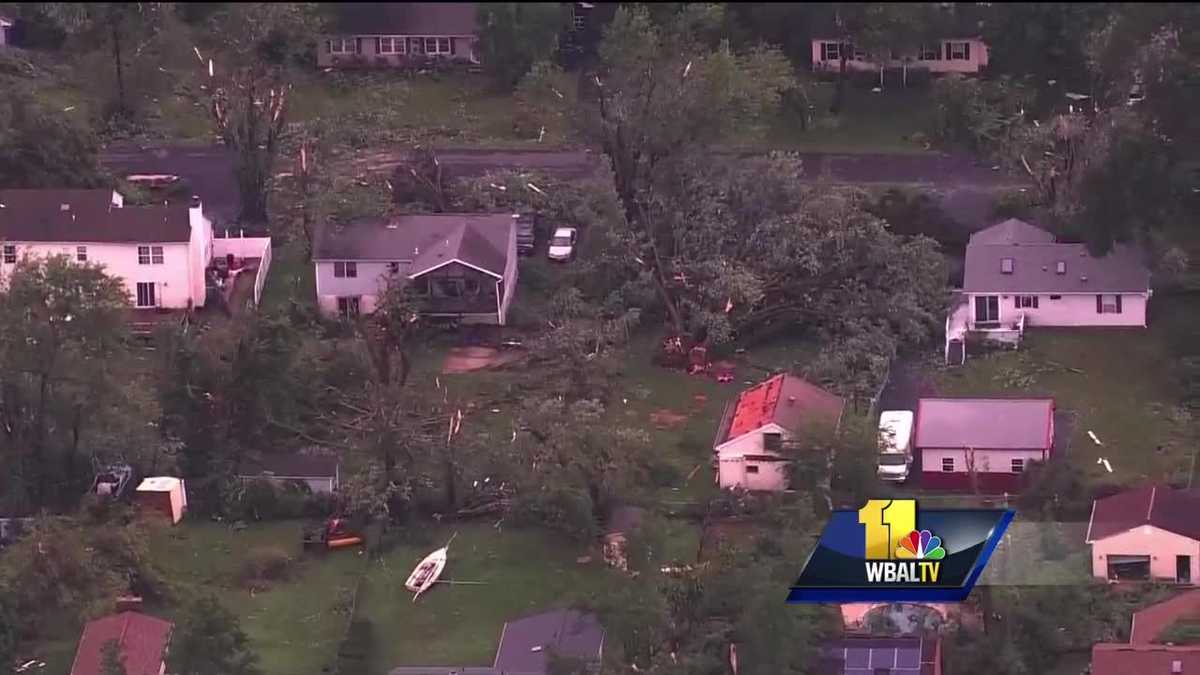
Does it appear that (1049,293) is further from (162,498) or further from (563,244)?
(162,498)

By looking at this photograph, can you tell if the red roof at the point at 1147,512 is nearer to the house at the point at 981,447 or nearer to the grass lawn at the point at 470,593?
the house at the point at 981,447

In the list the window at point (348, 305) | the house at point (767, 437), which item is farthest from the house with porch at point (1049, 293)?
the window at point (348, 305)

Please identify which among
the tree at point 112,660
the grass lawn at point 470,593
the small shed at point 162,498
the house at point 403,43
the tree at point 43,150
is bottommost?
the grass lawn at point 470,593

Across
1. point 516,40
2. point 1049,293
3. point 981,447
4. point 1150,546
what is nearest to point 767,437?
point 981,447

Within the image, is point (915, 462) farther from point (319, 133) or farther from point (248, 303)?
point (319, 133)

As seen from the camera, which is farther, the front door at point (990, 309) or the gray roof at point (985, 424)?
the front door at point (990, 309)

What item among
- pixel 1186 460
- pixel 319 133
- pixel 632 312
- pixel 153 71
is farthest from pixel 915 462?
pixel 153 71
